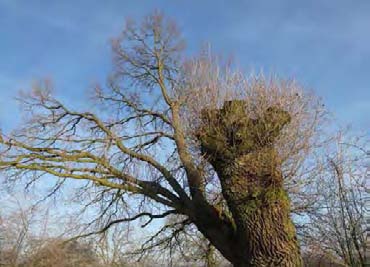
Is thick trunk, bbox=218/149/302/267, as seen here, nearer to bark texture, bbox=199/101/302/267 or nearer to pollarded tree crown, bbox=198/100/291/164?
bark texture, bbox=199/101/302/267

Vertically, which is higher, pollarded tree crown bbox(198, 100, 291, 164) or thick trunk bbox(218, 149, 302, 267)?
pollarded tree crown bbox(198, 100, 291, 164)

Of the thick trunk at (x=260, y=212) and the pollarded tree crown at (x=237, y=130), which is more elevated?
the pollarded tree crown at (x=237, y=130)

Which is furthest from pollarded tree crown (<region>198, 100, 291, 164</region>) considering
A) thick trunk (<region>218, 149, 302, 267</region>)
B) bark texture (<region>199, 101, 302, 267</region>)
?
thick trunk (<region>218, 149, 302, 267</region>)

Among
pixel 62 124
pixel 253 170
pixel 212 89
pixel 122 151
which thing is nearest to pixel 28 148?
pixel 62 124

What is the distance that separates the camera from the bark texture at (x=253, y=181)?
9.81 m

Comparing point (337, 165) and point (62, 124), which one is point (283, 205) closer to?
point (337, 165)

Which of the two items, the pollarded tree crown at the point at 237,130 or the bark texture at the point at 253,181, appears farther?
the pollarded tree crown at the point at 237,130

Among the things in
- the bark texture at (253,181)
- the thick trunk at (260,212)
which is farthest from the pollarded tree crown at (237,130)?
the thick trunk at (260,212)

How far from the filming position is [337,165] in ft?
45.0

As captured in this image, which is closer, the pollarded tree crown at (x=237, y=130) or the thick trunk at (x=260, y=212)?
the thick trunk at (x=260, y=212)

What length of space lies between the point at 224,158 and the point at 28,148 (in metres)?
4.97

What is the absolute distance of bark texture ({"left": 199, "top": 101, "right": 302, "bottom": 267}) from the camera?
32.2 ft

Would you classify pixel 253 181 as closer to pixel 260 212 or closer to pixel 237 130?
pixel 260 212

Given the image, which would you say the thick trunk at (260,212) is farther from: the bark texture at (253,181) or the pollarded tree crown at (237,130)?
the pollarded tree crown at (237,130)
